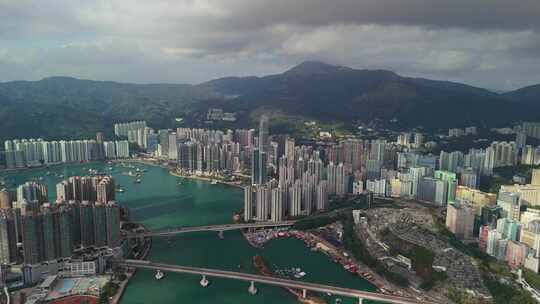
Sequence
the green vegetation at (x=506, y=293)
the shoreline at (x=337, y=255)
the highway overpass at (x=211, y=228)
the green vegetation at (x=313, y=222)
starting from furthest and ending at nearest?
the green vegetation at (x=313, y=222)
the highway overpass at (x=211, y=228)
the shoreline at (x=337, y=255)
the green vegetation at (x=506, y=293)

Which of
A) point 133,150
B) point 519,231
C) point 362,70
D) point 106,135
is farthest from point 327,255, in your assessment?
point 362,70

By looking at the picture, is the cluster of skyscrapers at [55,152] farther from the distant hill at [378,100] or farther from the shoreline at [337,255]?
the shoreline at [337,255]

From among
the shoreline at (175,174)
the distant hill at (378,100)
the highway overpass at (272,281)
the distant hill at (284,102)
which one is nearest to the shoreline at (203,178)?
the shoreline at (175,174)

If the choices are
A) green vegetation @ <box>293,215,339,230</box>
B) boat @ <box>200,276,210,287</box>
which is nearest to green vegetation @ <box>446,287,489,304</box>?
green vegetation @ <box>293,215,339,230</box>

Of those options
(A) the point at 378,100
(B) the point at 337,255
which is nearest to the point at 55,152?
(B) the point at 337,255

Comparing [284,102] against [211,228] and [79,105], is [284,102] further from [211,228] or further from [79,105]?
[211,228]
